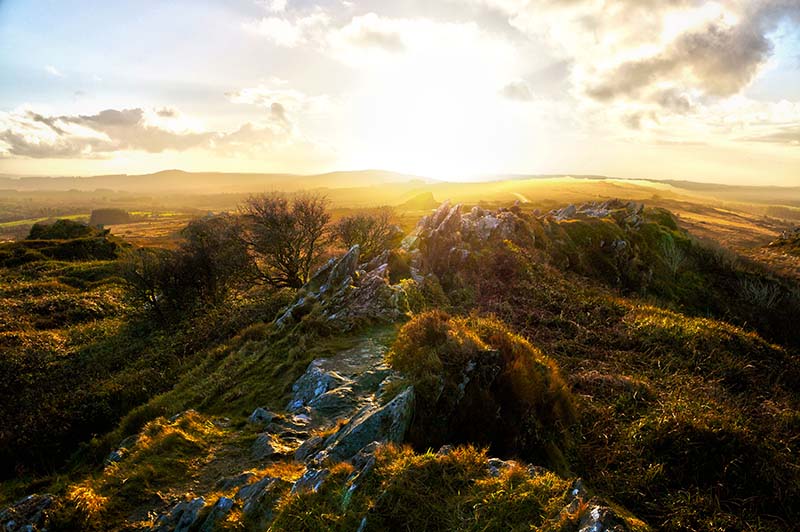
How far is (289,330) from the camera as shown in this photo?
55.9ft

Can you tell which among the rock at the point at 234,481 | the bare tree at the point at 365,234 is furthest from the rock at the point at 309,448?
the bare tree at the point at 365,234

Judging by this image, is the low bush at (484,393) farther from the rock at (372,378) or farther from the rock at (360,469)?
the rock at (360,469)

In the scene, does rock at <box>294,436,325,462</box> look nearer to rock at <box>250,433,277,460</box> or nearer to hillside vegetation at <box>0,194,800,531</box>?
hillside vegetation at <box>0,194,800,531</box>

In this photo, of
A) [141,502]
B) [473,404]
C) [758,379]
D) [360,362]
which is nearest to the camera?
[141,502]

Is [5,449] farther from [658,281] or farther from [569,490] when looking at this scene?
[658,281]

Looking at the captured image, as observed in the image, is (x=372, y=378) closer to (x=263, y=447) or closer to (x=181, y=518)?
(x=263, y=447)

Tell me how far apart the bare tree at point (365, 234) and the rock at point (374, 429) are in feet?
93.8

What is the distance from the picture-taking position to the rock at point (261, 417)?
1035 centimetres

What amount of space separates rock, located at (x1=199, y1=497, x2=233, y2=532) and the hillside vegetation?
6cm

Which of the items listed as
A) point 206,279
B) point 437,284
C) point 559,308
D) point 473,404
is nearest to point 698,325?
point 559,308

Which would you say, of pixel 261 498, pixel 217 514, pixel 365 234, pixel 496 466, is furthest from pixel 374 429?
pixel 365 234

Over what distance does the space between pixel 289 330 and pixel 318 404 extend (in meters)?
7.26

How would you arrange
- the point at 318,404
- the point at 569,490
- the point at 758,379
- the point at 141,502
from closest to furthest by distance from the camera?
the point at 569,490 < the point at 141,502 < the point at 318,404 < the point at 758,379

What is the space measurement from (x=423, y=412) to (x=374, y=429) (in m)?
1.29
